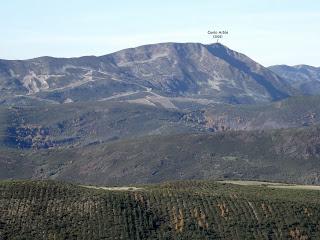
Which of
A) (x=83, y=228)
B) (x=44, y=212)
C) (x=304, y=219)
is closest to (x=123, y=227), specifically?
(x=83, y=228)

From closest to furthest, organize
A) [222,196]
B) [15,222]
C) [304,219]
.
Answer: [15,222] < [304,219] < [222,196]

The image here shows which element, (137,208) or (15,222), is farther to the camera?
(137,208)

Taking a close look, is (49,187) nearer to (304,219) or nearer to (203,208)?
(203,208)

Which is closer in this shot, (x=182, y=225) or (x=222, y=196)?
(x=182, y=225)

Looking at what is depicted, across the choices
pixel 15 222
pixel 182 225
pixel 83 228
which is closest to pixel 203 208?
pixel 182 225

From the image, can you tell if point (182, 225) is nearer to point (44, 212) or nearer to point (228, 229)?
point (228, 229)

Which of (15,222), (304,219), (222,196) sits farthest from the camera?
(222,196)
